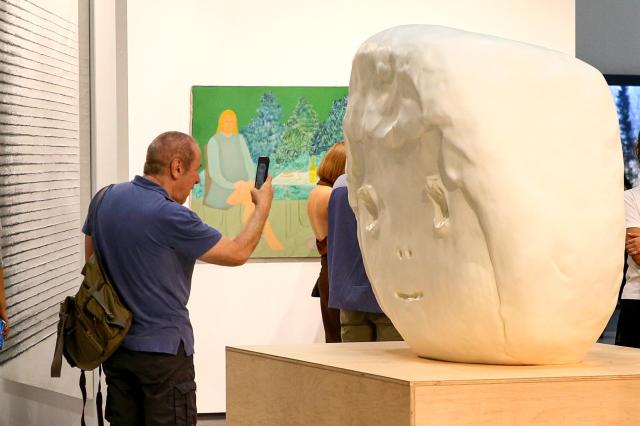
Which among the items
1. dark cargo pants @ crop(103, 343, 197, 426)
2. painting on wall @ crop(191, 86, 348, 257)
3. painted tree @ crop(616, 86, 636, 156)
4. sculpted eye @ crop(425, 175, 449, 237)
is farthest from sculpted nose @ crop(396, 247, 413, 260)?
painted tree @ crop(616, 86, 636, 156)

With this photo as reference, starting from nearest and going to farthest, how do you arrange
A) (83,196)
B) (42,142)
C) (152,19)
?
(42,142) < (83,196) < (152,19)

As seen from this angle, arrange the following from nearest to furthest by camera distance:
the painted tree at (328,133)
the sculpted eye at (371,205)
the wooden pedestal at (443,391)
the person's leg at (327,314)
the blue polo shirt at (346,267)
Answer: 1. the wooden pedestal at (443,391)
2. the sculpted eye at (371,205)
3. the blue polo shirt at (346,267)
4. the person's leg at (327,314)
5. the painted tree at (328,133)

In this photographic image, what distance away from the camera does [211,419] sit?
20.0 feet

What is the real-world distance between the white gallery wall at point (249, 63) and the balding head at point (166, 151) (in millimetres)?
2165

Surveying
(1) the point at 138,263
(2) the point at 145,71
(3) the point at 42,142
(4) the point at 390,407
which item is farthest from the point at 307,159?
(4) the point at 390,407

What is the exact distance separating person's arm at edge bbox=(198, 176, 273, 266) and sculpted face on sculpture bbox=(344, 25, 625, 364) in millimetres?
1044

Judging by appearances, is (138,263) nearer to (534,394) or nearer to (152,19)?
(534,394)

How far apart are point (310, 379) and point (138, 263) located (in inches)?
39.1

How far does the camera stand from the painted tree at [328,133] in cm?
618

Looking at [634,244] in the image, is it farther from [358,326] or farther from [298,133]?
[298,133]

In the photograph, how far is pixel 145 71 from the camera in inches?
235

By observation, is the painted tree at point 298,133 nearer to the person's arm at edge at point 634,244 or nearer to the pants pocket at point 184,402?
the person's arm at edge at point 634,244

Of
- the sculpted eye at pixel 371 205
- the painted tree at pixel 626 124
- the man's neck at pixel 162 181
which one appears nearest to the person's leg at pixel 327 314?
the man's neck at pixel 162 181

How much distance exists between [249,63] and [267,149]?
50 centimetres
